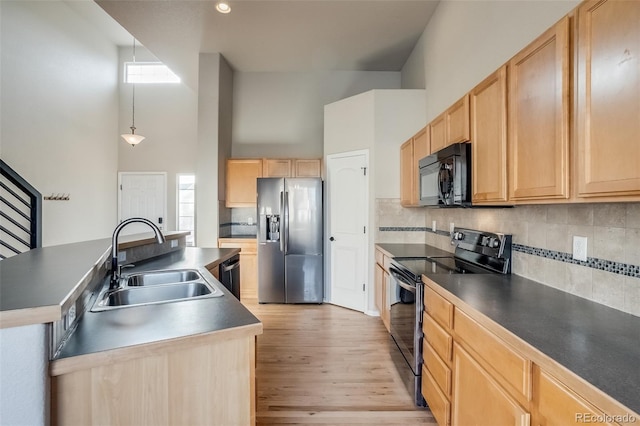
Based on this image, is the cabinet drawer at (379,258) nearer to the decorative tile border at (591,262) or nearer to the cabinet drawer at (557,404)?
the decorative tile border at (591,262)

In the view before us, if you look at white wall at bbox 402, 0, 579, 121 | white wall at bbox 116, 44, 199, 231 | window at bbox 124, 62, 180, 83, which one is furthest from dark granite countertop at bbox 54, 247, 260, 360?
window at bbox 124, 62, 180, 83

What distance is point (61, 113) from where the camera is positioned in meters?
4.99

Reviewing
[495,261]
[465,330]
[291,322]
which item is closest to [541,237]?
[495,261]

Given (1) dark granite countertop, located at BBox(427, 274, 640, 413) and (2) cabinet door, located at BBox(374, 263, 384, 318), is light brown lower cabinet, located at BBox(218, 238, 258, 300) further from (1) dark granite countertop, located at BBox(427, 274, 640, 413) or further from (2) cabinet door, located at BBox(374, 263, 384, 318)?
(1) dark granite countertop, located at BBox(427, 274, 640, 413)

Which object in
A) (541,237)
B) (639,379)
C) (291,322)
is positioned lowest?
(291,322)

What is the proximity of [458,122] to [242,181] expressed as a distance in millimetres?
3438

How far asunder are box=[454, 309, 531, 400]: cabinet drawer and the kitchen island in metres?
0.89

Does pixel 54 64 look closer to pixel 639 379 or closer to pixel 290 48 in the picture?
pixel 290 48

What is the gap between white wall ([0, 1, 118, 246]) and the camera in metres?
4.25

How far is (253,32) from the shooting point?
3.87m

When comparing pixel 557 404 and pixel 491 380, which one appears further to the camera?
pixel 491 380

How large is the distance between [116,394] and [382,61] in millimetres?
4923

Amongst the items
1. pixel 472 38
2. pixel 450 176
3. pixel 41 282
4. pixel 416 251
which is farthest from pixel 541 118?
pixel 41 282

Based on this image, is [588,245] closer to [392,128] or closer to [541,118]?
[541,118]
